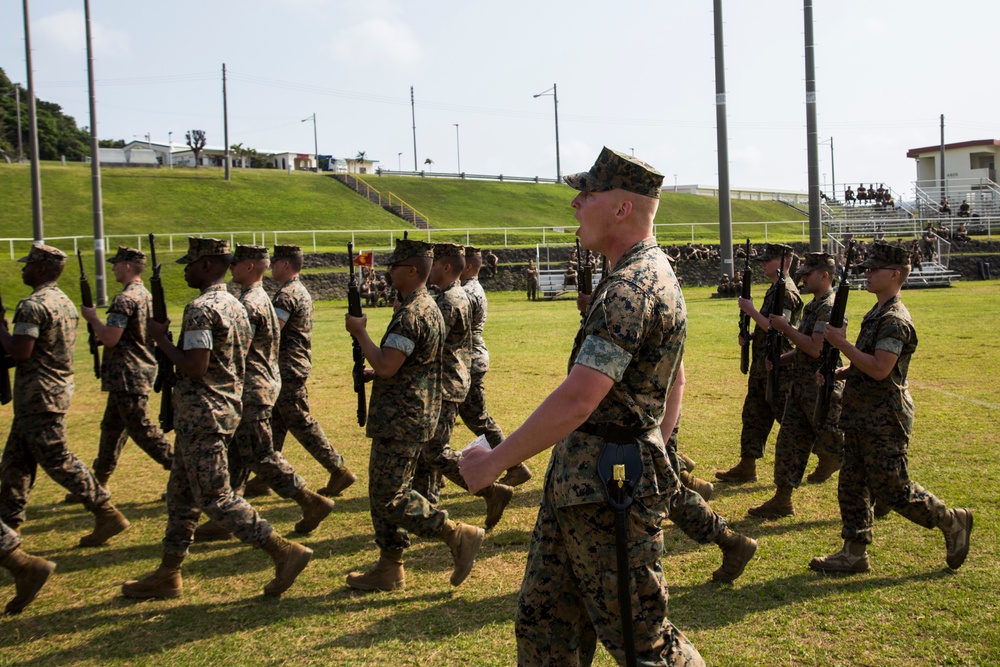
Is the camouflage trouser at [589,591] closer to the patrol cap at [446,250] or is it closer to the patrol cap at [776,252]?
the patrol cap at [446,250]

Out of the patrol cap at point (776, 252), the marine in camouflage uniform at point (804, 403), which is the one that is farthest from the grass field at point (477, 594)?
the patrol cap at point (776, 252)

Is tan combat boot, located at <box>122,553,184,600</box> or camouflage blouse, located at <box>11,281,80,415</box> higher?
camouflage blouse, located at <box>11,281,80,415</box>

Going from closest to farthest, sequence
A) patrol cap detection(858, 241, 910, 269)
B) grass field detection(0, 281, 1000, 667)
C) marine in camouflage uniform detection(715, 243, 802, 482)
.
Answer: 1. grass field detection(0, 281, 1000, 667)
2. patrol cap detection(858, 241, 910, 269)
3. marine in camouflage uniform detection(715, 243, 802, 482)

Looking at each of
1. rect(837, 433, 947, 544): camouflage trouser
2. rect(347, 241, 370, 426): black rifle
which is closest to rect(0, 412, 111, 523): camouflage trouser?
rect(347, 241, 370, 426): black rifle

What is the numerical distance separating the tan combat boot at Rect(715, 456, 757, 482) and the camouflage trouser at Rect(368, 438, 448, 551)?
11.1 feet

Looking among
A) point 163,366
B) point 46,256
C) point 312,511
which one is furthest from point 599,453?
point 46,256

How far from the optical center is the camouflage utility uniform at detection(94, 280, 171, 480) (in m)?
7.50

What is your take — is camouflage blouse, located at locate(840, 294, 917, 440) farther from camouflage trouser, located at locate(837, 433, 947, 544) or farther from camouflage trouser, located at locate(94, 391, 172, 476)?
camouflage trouser, located at locate(94, 391, 172, 476)

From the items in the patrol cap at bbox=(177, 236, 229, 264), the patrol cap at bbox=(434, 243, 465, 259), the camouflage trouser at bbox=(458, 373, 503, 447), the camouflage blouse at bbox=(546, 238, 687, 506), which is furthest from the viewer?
the camouflage trouser at bbox=(458, 373, 503, 447)

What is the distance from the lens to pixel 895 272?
5547 millimetres

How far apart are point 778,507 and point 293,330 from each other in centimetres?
444

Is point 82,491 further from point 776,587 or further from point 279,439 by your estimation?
point 776,587

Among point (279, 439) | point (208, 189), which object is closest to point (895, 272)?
point (279, 439)

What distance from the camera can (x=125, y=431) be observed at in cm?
773
